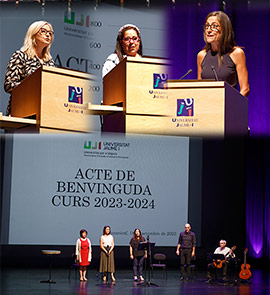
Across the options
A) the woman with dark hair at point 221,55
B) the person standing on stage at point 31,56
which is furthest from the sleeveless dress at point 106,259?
the woman with dark hair at point 221,55

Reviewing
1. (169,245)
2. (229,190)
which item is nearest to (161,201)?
(169,245)

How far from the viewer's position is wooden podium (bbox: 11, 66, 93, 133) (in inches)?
168

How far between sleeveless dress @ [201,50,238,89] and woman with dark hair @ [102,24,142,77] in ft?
1.80

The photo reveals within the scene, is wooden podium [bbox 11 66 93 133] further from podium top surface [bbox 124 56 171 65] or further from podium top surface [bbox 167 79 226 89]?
podium top surface [bbox 167 79 226 89]

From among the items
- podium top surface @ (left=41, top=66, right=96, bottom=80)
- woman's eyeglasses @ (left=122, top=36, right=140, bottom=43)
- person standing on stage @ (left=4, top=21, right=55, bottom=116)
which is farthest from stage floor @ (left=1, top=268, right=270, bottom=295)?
woman's eyeglasses @ (left=122, top=36, right=140, bottom=43)

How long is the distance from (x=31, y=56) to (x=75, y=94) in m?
0.46

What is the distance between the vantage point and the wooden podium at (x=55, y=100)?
14.0 ft

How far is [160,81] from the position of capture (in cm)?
432

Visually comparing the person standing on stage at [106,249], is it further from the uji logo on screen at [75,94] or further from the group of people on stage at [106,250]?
the uji logo on screen at [75,94]

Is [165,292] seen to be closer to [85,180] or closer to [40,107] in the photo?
[85,180]

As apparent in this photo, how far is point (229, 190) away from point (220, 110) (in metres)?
10.1

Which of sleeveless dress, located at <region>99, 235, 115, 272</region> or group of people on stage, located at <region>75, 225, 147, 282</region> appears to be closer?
group of people on stage, located at <region>75, 225, 147, 282</region>

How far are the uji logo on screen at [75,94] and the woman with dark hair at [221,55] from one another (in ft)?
3.04

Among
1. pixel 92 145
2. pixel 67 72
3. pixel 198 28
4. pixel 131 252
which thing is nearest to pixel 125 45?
pixel 67 72
